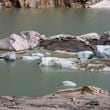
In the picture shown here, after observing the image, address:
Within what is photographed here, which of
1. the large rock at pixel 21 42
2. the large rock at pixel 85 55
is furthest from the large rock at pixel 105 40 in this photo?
the large rock at pixel 21 42

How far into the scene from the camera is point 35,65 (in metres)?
17.7

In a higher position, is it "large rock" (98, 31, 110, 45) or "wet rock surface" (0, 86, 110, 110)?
"wet rock surface" (0, 86, 110, 110)

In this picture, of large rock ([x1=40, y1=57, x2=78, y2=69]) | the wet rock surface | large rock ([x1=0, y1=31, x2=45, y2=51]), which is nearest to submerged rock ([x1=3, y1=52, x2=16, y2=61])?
large rock ([x1=40, y1=57, x2=78, y2=69])

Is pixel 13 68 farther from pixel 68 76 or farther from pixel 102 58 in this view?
pixel 102 58

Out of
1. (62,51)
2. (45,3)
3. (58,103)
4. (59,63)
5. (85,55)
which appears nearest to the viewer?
(58,103)

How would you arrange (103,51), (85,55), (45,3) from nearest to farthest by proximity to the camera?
(85,55) → (103,51) → (45,3)

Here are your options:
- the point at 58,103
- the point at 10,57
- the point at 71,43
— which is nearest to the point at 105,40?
the point at 71,43

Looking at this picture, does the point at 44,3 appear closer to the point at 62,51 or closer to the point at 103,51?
the point at 62,51

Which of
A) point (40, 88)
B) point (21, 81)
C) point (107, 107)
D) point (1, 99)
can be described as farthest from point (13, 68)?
point (107, 107)

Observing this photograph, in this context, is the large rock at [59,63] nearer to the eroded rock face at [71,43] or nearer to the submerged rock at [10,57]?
the submerged rock at [10,57]

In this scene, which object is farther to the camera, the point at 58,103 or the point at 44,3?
the point at 44,3

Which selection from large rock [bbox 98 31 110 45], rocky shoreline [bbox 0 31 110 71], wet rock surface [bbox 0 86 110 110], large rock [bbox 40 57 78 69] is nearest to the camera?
wet rock surface [bbox 0 86 110 110]

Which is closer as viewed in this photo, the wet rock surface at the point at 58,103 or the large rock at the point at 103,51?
the wet rock surface at the point at 58,103

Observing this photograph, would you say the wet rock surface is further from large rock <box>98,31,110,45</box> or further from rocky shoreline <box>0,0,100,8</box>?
Answer: rocky shoreline <box>0,0,100,8</box>
